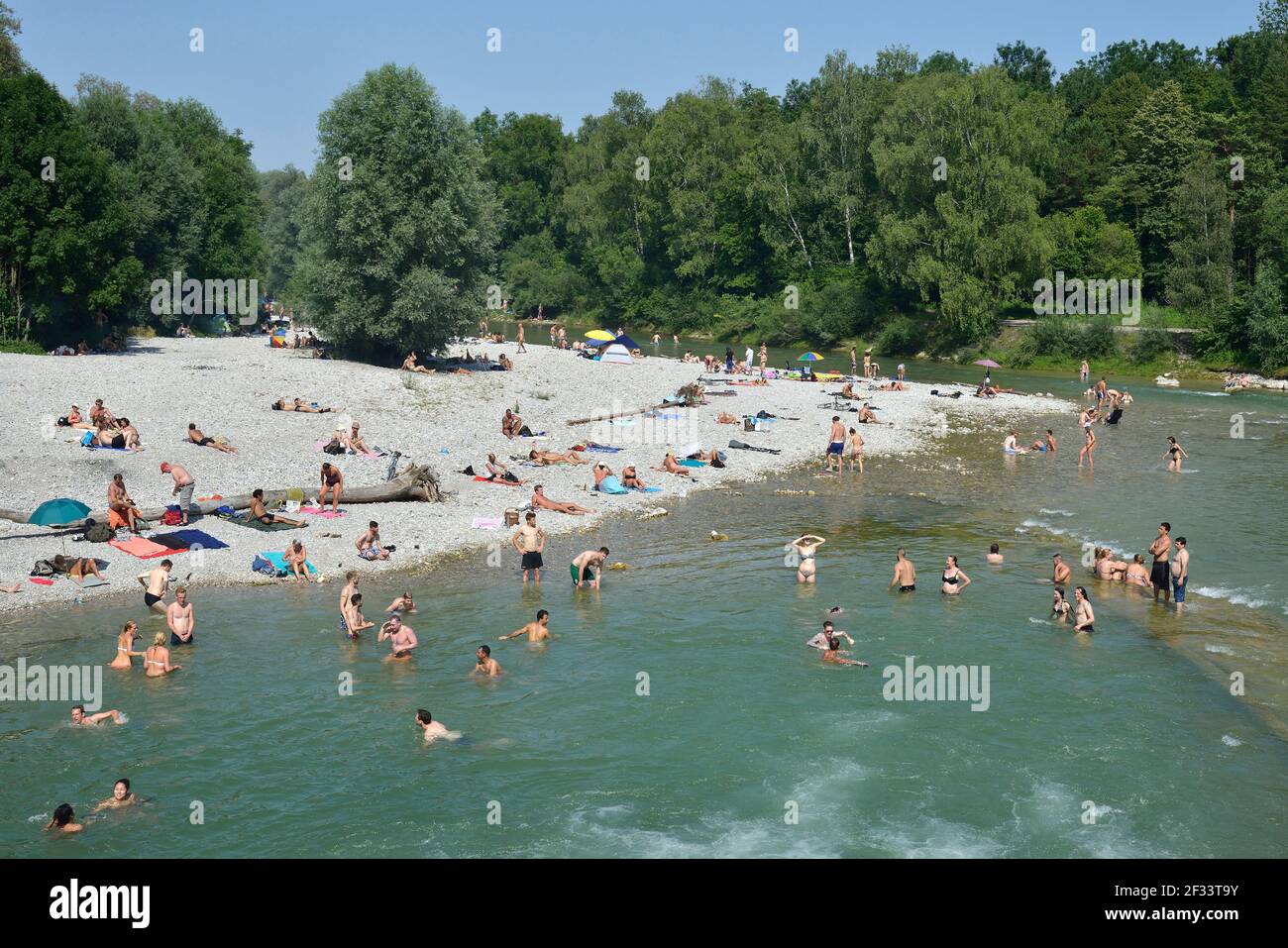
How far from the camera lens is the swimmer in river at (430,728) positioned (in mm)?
17547

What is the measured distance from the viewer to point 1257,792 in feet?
52.0

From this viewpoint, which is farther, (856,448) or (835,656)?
(856,448)

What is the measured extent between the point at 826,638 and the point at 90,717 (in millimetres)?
12812

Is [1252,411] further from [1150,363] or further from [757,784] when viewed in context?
[757,784]

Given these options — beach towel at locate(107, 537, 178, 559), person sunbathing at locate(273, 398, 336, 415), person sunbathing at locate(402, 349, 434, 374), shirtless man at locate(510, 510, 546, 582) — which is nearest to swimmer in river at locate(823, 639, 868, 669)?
shirtless man at locate(510, 510, 546, 582)

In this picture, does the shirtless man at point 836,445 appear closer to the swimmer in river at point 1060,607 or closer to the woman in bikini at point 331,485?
the swimmer in river at point 1060,607

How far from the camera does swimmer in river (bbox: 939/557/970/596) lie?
24750 millimetres

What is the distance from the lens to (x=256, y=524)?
28.0m

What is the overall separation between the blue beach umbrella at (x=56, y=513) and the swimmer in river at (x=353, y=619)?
7225mm

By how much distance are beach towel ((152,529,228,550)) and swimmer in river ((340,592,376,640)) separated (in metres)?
6.16

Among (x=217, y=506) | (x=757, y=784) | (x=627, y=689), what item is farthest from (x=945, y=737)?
(x=217, y=506)

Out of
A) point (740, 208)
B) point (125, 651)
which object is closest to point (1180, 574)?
point (125, 651)

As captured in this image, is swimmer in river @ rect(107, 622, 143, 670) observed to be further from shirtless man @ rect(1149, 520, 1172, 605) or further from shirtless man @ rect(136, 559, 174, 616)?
shirtless man @ rect(1149, 520, 1172, 605)

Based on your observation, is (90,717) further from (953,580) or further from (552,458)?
(552,458)
